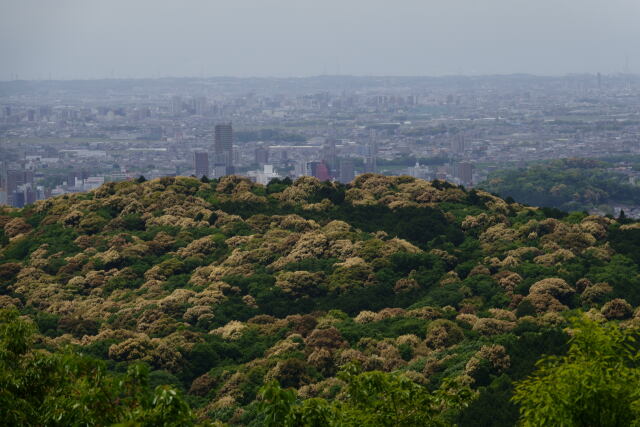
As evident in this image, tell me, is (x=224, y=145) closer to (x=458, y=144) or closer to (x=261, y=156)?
(x=261, y=156)

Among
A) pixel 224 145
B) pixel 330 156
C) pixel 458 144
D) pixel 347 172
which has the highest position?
pixel 224 145

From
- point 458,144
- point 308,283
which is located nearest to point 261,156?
point 458,144

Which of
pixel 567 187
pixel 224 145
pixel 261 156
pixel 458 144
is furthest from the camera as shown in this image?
pixel 458 144

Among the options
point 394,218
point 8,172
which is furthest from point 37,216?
point 8,172

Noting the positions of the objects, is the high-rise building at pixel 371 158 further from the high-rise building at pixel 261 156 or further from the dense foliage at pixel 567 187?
the dense foliage at pixel 567 187

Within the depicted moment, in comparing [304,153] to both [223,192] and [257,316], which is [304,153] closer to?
[223,192]

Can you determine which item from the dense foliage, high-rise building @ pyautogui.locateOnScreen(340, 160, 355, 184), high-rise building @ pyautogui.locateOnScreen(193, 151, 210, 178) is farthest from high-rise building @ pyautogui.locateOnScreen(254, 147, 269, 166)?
the dense foliage

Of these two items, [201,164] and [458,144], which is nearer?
[201,164]
